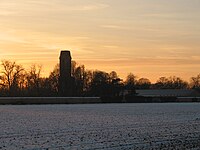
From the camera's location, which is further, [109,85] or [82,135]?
[109,85]

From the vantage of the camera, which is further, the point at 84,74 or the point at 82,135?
the point at 84,74

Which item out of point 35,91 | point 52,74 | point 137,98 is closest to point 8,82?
point 35,91

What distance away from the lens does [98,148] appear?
26.3 metres

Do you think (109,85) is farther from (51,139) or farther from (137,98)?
(51,139)

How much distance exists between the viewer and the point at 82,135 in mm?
33875

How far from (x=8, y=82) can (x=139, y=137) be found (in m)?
143

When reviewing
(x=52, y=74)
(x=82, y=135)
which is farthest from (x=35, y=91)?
(x=82, y=135)

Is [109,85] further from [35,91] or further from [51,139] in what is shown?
[51,139]

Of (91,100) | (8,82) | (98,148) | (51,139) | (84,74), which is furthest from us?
(84,74)

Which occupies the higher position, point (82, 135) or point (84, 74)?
point (84, 74)

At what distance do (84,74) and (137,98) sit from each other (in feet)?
153

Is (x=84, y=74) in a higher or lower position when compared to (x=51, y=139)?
higher

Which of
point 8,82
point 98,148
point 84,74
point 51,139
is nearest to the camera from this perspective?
point 98,148

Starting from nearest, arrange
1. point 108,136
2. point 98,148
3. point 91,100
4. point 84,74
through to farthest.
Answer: point 98,148 → point 108,136 → point 91,100 → point 84,74
